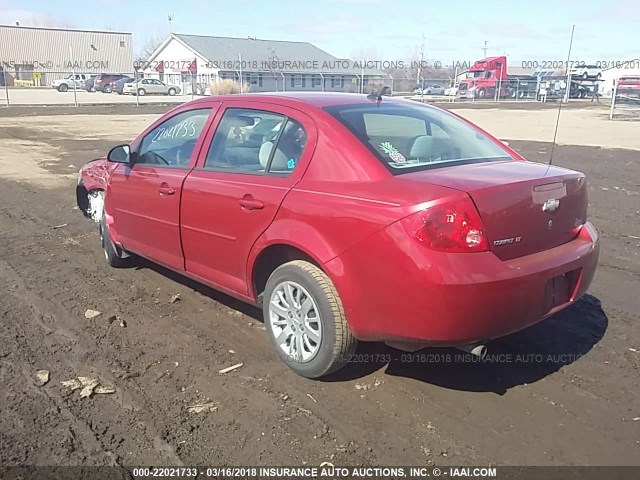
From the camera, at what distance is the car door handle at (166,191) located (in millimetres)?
4468

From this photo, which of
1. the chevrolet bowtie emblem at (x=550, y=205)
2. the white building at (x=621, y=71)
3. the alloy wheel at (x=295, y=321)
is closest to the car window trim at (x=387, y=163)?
the chevrolet bowtie emblem at (x=550, y=205)

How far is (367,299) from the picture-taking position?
3.22 m

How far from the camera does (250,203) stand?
12.5 ft

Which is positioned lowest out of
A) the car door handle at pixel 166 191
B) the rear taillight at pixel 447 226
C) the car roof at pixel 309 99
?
the car door handle at pixel 166 191

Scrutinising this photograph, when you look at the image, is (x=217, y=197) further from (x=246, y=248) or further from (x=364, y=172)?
(x=364, y=172)

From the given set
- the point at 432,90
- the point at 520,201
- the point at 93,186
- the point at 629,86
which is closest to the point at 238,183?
the point at 520,201

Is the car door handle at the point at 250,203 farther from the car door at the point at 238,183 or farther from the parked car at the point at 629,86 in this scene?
the parked car at the point at 629,86

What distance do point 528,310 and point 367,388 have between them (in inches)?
41.5

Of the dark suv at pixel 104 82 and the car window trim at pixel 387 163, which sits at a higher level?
the car window trim at pixel 387 163

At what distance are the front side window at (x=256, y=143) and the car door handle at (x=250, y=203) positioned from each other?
205mm

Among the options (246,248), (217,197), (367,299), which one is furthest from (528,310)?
(217,197)

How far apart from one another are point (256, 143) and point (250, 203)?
501 mm

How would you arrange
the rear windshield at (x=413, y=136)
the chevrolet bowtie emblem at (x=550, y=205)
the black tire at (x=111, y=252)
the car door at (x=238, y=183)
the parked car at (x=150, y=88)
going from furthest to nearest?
the parked car at (x=150, y=88), the black tire at (x=111, y=252), the car door at (x=238, y=183), the rear windshield at (x=413, y=136), the chevrolet bowtie emblem at (x=550, y=205)

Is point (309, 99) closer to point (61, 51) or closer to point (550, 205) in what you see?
point (550, 205)
